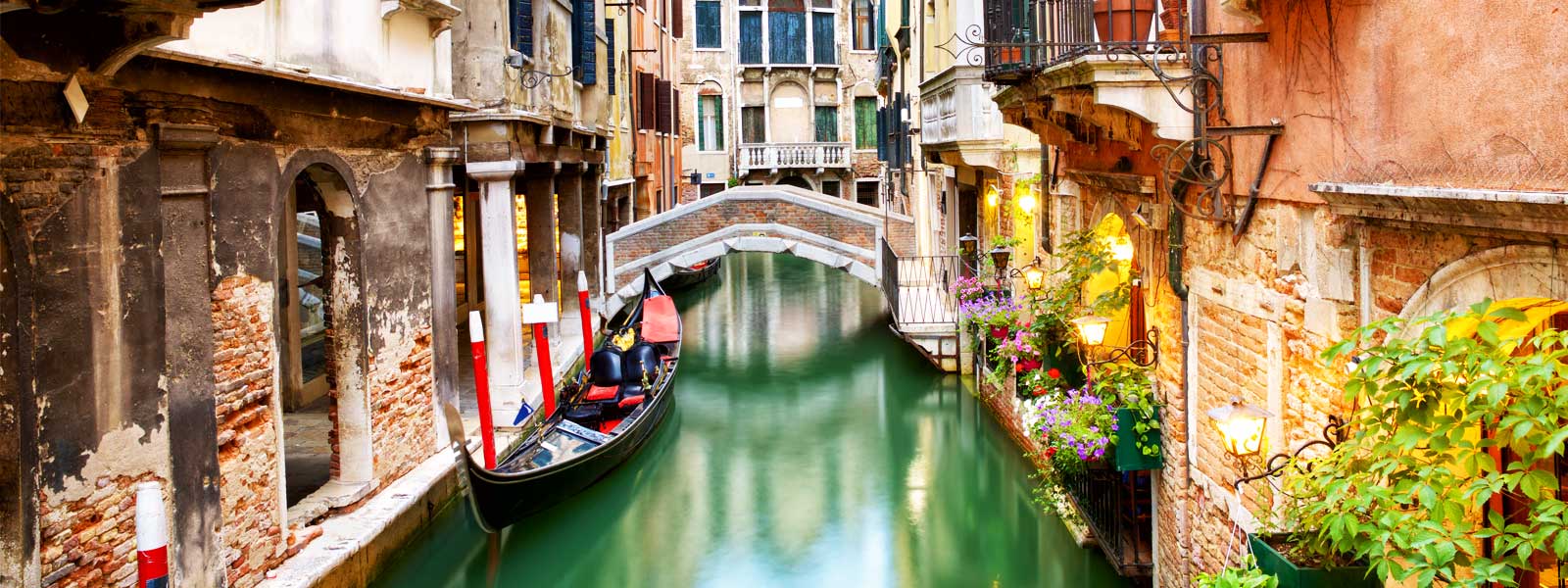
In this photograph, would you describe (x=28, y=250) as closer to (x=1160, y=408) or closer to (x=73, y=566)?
(x=73, y=566)

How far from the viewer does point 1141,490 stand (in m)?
6.41

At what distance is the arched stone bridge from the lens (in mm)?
15312

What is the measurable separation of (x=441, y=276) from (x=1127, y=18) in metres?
4.94

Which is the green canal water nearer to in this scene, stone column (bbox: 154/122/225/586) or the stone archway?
stone column (bbox: 154/122/225/586)

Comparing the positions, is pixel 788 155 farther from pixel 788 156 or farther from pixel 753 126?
pixel 753 126

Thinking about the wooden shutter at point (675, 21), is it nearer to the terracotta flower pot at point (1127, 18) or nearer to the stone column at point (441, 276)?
the stone column at point (441, 276)

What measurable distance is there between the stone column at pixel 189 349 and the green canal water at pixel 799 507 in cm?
182

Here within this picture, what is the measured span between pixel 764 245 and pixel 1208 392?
10.8m

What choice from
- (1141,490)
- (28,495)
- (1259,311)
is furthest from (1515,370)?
(28,495)

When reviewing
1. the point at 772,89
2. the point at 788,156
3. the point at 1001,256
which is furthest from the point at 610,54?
the point at 772,89

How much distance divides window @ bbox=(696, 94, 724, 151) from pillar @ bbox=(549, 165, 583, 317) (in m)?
11.9

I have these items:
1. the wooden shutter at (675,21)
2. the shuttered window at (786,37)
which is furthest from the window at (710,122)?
the wooden shutter at (675,21)

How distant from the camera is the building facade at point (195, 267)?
14.2 feet

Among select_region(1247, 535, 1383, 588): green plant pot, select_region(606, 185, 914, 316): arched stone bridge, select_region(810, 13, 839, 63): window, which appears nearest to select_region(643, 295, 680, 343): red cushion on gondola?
select_region(606, 185, 914, 316): arched stone bridge
